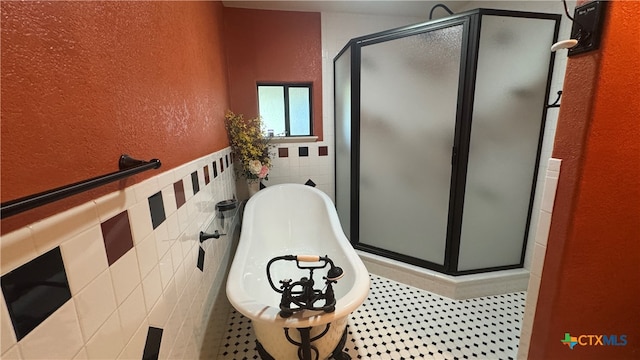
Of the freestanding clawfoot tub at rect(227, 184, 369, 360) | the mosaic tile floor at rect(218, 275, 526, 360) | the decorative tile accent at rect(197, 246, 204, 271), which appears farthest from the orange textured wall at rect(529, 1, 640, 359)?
the decorative tile accent at rect(197, 246, 204, 271)

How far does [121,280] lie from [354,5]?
2.58 m

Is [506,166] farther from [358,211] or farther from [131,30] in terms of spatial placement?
[131,30]

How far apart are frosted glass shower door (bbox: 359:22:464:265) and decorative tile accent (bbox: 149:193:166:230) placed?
163 centimetres

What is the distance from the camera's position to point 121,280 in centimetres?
61

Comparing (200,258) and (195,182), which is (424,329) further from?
(195,182)

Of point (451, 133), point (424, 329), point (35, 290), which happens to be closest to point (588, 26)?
point (451, 133)

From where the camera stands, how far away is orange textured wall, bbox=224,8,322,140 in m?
2.32

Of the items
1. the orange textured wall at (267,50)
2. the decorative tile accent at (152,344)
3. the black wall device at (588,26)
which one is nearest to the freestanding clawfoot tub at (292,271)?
the decorative tile accent at (152,344)

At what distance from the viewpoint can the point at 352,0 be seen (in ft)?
7.09

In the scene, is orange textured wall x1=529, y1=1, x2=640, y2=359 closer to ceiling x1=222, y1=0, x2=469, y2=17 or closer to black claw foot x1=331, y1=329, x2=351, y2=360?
black claw foot x1=331, y1=329, x2=351, y2=360

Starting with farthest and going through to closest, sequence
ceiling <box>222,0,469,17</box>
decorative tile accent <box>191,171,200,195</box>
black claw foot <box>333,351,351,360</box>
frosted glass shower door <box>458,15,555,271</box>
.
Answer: ceiling <box>222,0,469,17</box>
frosted glass shower door <box>458,15,555,271</box>
black claw foot <box>333,351,351,360</box>
decorative tile accent <box>191,171,200,195</box>

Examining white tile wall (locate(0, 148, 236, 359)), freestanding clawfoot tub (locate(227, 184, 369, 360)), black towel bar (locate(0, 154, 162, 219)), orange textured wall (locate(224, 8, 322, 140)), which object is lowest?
freestanding clawfoot tub (locate(227, 184, 369, 360))

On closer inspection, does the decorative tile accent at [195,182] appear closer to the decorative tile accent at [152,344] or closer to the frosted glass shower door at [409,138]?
the decorative tile accent at [152,344]

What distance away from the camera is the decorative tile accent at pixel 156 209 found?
772mm
